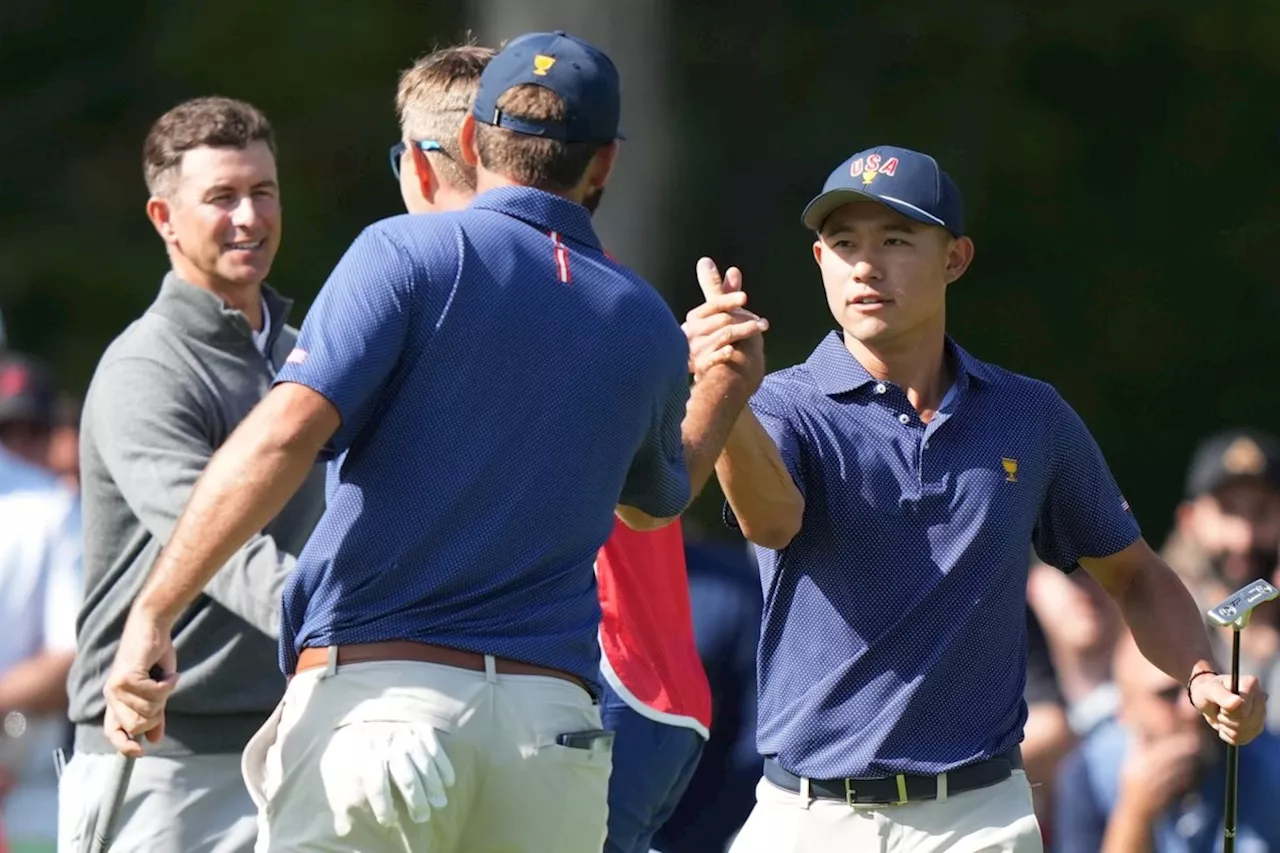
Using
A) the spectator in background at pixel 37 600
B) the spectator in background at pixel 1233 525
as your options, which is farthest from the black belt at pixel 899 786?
the spectator in background at pixel 37 600

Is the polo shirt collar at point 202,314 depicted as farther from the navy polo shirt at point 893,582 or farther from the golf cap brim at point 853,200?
the golf cap brim at point 853,200

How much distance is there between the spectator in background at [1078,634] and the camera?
8008mm

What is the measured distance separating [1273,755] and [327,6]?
378 inches

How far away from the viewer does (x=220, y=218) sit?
5.66 meters

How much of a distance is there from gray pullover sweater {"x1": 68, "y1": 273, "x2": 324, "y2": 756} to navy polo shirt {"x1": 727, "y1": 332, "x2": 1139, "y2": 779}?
1.14 meters

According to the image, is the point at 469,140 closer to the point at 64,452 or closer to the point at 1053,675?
the point at 1053,675

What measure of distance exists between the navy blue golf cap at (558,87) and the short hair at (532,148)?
10mm

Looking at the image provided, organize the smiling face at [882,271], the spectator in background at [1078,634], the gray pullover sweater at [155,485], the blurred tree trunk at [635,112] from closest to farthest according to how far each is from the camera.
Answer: the smiling face at [882,271], the gray pullover sweater at [155,485], the spectator in background at [1078,634], the blurred tree trunk at [635,112]

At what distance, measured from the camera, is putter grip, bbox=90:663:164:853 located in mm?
5109

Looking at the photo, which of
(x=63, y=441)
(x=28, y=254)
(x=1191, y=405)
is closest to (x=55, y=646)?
(x=63, y=441)

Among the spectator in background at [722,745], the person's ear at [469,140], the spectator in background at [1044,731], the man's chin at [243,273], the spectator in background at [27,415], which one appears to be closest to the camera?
the person's ear at [469,140]

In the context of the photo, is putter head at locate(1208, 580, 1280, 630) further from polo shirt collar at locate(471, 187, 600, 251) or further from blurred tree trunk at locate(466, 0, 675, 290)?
blurred tree trunk at locate(466, 0, 675, 290)

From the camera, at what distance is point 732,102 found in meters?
15.5

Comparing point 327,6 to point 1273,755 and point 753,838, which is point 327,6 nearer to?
point 1273,755
